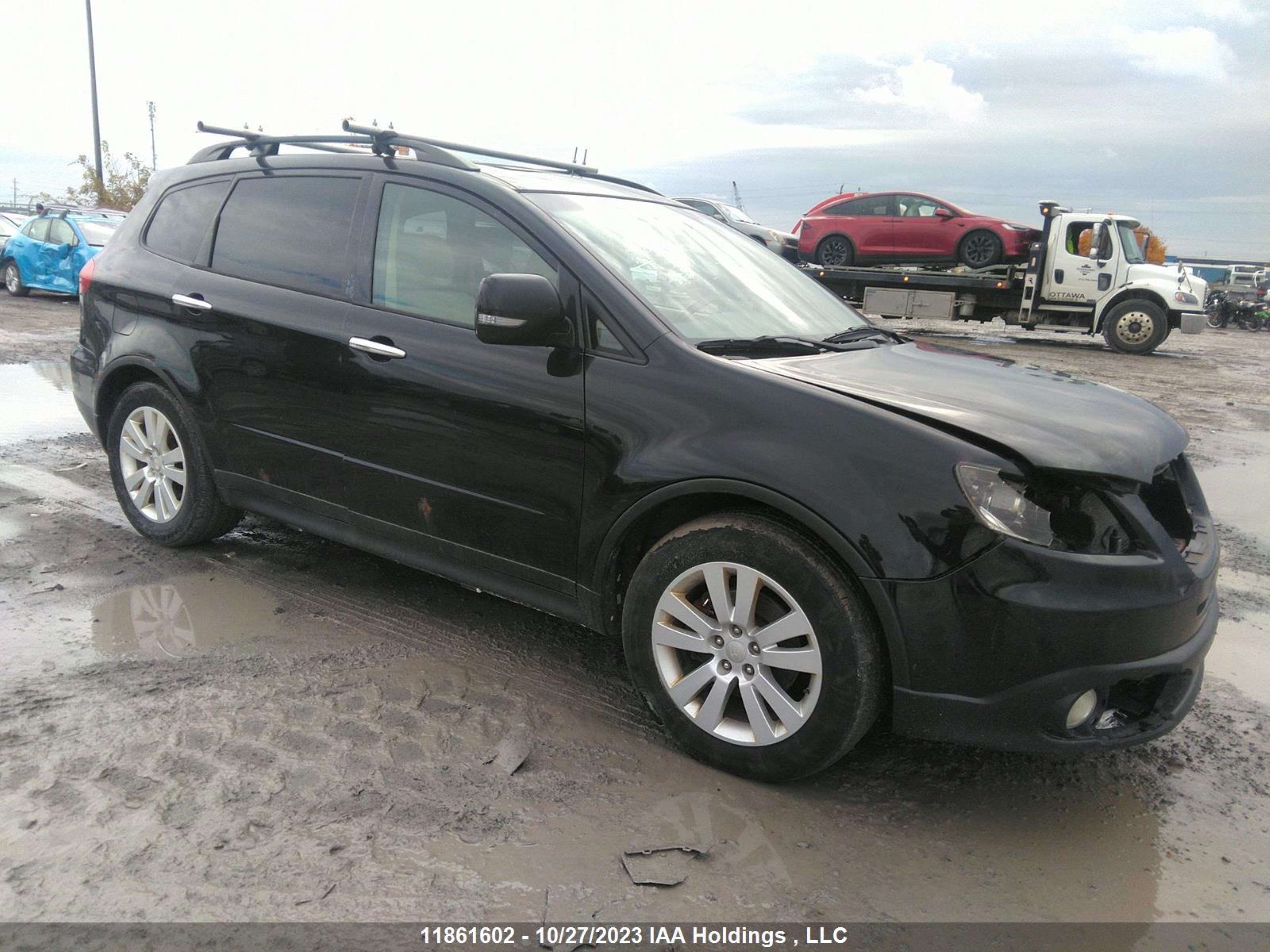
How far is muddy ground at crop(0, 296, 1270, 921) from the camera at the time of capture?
7.89 ft

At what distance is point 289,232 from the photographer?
4035 millimetres

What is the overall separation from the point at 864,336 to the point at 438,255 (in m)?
1.66

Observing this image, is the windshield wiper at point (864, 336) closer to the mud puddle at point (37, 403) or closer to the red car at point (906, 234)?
the mud puddle at point (37, 403)

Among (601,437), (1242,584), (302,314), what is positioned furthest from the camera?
(1242,584)

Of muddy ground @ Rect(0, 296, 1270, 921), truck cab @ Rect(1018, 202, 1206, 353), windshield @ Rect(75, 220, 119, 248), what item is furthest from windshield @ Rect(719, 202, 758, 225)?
muddy ground @ Rect(0, 296, 1270, 921)

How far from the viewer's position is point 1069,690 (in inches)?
99.6

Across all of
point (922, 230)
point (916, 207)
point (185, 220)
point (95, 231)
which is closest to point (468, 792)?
point (185, 220)

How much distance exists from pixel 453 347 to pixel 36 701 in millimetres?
1774

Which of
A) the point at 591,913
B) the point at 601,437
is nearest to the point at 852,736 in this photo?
the point at 591,913

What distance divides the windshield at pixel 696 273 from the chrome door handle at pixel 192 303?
1648mm

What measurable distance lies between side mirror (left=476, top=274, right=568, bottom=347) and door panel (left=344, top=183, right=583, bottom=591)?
3.8 inches

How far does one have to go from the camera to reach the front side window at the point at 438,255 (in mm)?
3420

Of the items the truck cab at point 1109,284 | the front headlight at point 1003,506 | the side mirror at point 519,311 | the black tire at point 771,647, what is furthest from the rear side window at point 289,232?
the truck cab at point 1109,284

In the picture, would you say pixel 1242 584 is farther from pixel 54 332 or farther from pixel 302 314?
pixel 54 332
